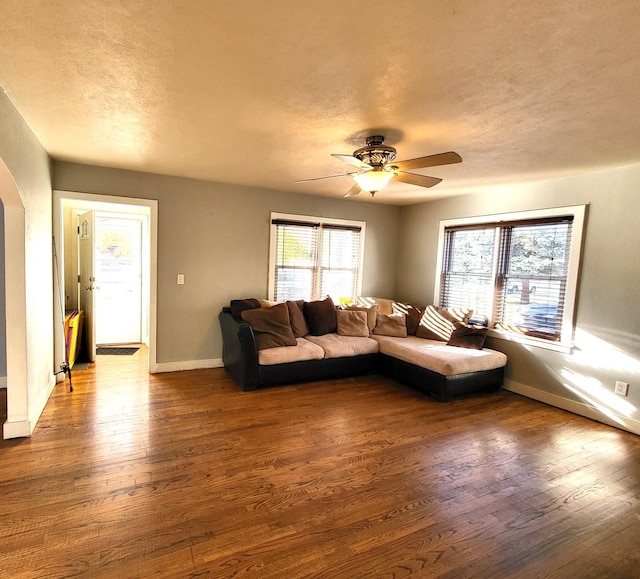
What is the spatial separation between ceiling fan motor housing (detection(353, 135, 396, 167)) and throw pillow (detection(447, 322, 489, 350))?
2.54 meters

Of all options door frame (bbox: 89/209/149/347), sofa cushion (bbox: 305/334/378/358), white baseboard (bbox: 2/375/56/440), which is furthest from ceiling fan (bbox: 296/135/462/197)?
door frame (bbox: 89/209/149/347)

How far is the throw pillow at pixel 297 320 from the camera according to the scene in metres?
4.66

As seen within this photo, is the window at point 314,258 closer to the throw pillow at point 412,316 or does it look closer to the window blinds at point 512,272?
the throw pillow at point 412,316

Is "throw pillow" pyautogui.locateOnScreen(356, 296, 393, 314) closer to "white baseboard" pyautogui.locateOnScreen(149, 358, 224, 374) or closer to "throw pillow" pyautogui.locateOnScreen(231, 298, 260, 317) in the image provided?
"throw pillow" pyautogui.locateOnScreen(231, 298, 260, 317)

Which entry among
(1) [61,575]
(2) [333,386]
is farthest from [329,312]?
(1) [61,575]

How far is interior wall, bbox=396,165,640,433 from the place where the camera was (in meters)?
3.28

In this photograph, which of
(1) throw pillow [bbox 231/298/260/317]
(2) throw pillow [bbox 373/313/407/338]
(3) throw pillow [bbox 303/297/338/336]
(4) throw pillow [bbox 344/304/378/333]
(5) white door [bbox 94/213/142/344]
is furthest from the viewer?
(5) white door [bbox 94/213/142/344]

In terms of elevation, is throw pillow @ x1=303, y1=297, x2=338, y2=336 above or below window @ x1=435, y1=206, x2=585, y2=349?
below

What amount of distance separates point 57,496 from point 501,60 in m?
3.31

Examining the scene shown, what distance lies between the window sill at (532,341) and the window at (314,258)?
2139mm

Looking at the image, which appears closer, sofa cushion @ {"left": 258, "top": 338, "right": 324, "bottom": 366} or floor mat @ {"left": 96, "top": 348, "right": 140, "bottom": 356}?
sofa cushion @ {"left": 258, "top": 338, "right": 324, "bottom": 366}

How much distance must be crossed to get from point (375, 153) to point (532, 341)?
2900 mm

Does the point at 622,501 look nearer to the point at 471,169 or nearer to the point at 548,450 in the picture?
the point at 548,450

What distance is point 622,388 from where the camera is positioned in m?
3.32
